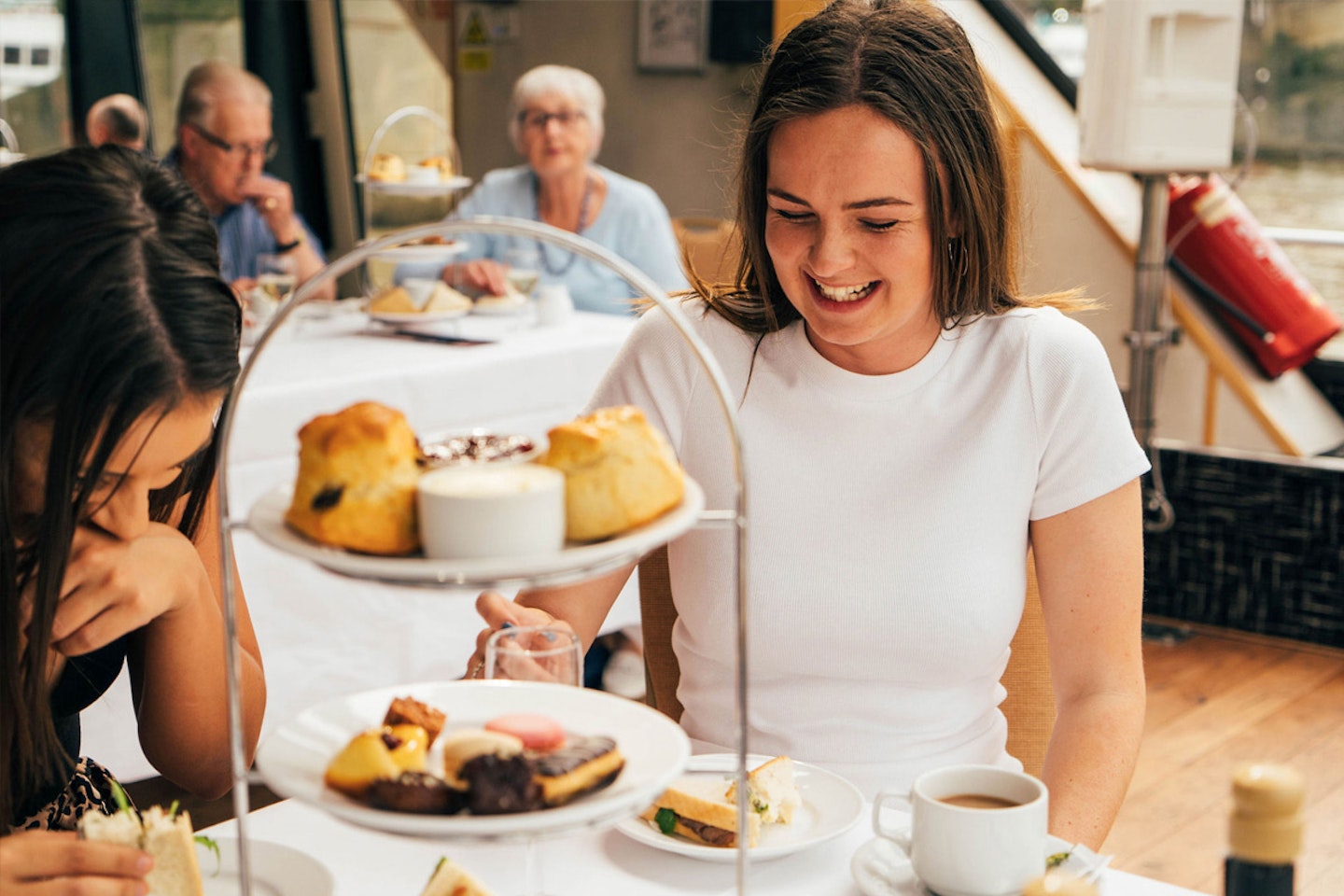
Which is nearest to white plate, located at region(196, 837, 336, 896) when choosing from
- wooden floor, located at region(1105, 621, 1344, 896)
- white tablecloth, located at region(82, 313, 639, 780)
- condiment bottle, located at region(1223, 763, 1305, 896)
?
condiment bottle, located at region(1223, 763, 1305, 896)

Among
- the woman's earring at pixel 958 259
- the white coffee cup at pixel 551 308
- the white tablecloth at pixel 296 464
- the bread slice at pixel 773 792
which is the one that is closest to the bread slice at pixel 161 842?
the bread slice at pixel 773 792

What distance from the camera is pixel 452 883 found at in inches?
35.5

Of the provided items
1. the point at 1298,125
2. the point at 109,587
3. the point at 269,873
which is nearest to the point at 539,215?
the point at 1298,125

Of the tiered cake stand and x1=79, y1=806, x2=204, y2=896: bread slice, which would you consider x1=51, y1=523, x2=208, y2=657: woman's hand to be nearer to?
x1=79, y1=806, x2=204, y2=896: bread slice

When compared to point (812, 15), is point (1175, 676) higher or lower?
lower

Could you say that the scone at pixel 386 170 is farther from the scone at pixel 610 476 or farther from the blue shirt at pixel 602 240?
the scone at pixel 610 476

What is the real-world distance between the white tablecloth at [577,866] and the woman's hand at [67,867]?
101mm

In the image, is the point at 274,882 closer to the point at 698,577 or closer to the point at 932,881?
the point at 932,881

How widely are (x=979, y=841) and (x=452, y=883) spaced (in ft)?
1.12

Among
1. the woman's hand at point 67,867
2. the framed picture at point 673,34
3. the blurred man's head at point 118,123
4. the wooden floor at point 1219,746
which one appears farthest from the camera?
the framed picture at point 673,34

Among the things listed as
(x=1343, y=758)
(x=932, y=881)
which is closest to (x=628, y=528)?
(x=932, y=881)

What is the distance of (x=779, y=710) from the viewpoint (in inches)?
53.6

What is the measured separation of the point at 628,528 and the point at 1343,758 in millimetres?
2849

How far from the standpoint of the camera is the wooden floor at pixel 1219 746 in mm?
2605
